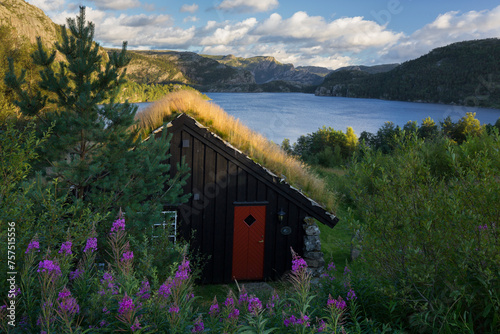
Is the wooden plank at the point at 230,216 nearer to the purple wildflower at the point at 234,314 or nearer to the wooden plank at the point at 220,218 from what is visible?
the wooden plank at the point at 220,218

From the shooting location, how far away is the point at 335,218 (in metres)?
11.2

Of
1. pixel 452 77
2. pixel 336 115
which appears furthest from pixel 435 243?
pixel 336 115

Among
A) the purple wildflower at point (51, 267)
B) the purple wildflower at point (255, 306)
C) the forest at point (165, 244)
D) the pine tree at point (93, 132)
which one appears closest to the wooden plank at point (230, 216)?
the forest at point (165, 244)

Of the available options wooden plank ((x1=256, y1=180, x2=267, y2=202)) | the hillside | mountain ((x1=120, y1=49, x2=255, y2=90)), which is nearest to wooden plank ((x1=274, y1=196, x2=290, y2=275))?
wooden plank ((x1=256, y1=180, x2=267, y2=202))

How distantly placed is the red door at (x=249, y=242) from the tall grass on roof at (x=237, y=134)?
1608mm

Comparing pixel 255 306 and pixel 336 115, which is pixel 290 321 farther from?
pixel 336 115

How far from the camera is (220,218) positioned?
11.7 meters

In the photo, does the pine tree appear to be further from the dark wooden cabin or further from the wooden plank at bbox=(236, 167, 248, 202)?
the wooden plank at bbox=(236, 167, 248, 202)

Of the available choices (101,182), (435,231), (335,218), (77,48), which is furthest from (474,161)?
(77,48)

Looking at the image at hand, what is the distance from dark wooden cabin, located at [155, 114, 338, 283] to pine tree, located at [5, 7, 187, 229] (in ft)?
7.51

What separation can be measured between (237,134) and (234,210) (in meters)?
2.66

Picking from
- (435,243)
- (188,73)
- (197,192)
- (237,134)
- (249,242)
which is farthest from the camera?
(188,73)

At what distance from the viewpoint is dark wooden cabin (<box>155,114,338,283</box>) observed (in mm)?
11227

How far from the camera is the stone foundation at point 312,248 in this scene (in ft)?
38.1
